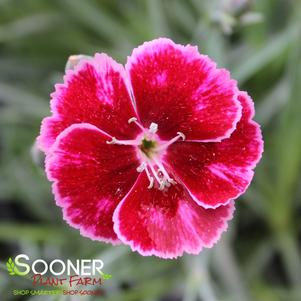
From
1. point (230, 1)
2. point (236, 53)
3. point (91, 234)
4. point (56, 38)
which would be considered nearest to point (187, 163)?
point (91, 234)

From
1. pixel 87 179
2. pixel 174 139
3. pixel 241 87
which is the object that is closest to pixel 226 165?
pixel 174 139

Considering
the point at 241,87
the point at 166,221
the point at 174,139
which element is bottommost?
the point at 166,221

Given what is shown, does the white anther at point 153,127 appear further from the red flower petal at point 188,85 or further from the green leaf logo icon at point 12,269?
the green leaf logo icon at point 12,269

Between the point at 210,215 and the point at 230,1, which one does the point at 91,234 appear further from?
the point at 230,1

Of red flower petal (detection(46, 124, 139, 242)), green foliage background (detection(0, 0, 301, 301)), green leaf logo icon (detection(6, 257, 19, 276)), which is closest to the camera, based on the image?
red flower petal (detection(46, 124, 139, 242))

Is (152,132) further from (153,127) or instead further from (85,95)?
(85,95)

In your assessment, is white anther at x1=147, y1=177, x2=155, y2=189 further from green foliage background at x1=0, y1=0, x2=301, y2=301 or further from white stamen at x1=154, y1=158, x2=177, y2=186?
green foliage background at x1=0, y1=0, x2=301, y2=301

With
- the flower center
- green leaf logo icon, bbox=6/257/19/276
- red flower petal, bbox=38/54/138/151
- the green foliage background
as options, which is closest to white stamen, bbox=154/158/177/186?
the flower center

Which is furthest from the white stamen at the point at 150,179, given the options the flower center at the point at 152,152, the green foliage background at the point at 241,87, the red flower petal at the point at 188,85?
the green foliage background at the point at 241,87
